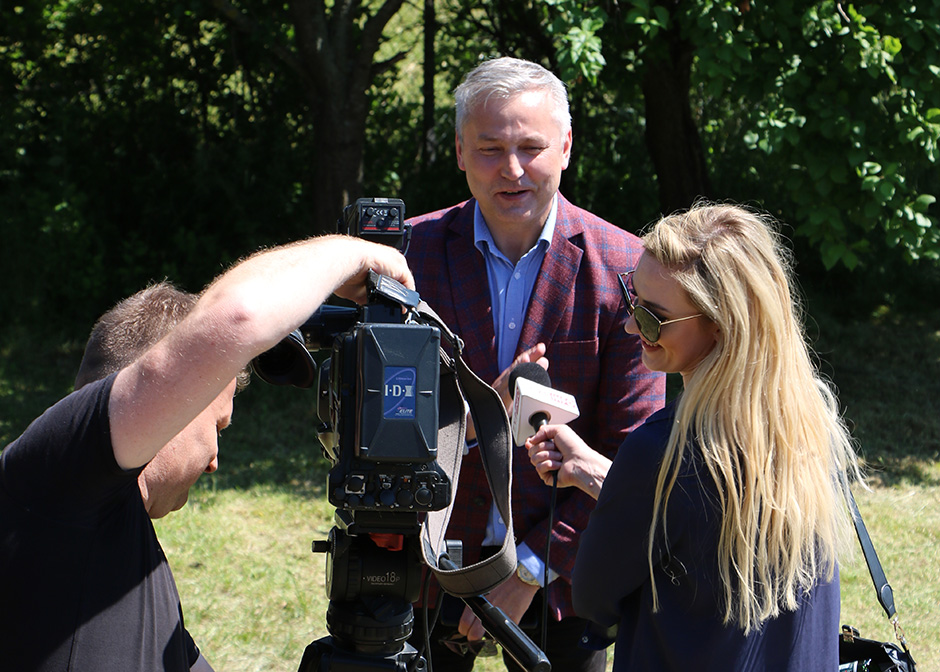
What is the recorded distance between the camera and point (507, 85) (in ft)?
7.53

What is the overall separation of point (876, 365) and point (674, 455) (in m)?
7.52

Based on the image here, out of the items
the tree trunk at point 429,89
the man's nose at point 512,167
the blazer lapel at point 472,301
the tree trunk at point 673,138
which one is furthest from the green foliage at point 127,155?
the man's nose at point 512,167

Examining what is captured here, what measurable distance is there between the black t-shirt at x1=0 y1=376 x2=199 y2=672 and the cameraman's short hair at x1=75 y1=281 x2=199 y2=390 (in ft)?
0.89

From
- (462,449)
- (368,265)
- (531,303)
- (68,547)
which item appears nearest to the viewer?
(68,547)

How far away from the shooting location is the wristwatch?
2260mm

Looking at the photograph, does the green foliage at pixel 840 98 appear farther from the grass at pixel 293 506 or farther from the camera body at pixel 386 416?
the camera body at pixel 386 416

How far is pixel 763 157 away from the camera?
914 cm

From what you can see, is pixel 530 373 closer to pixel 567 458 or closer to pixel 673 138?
pixel 567 458

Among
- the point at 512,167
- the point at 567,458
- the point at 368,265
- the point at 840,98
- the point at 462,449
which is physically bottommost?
the point at 567,458

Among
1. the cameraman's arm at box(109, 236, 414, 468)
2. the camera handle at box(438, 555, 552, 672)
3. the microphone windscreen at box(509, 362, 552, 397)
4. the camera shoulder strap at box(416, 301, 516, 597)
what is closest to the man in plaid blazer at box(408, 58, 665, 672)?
the microphone windscreen at box(509, 362, 552, 397)

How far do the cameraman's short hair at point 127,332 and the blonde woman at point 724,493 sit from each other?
0.89m

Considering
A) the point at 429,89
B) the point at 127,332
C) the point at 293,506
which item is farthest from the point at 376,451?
the point at 429,89

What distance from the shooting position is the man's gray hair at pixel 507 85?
2.29 meters

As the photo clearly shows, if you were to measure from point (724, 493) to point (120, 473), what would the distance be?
101 cm
